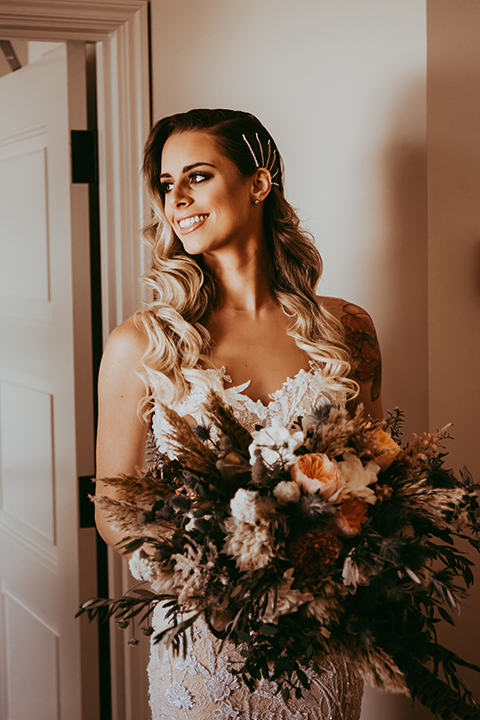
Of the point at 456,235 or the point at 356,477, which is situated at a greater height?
the point at 456,235

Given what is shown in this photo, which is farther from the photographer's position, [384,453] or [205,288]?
[205,288]

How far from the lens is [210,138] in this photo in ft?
4.51

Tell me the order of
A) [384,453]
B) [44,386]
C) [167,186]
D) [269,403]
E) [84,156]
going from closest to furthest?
[384,453]
[269,403]
[167,186]
[84,156]
[44,386]

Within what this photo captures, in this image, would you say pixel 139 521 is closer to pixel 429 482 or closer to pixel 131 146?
pixel 429 482

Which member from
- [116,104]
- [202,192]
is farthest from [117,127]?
[202,192]

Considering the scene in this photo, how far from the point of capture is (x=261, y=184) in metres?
1.45

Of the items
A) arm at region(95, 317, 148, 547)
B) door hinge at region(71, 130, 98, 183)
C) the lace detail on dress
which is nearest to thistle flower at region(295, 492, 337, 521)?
the lace detail on dress

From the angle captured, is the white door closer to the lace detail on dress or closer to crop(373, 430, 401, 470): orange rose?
the lace detail on dress

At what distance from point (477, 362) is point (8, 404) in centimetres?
154

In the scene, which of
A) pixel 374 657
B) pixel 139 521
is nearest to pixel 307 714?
pixel 374 657

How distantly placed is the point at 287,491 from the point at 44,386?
4.24 ft

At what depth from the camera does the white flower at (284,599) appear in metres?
0.79

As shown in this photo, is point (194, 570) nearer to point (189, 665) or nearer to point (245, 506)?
point (245, 506)

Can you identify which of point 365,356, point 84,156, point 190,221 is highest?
point 84,156
